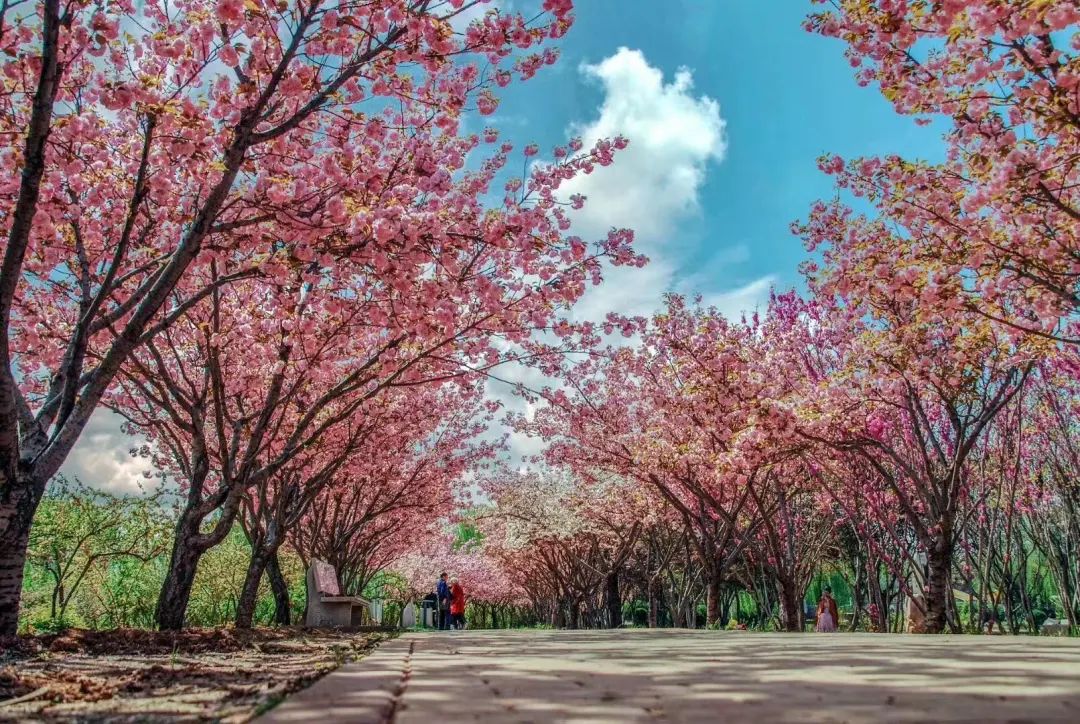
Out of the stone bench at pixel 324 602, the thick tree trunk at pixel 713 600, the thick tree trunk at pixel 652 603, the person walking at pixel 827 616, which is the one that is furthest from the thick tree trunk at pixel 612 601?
the stone bench at pixel 324 602

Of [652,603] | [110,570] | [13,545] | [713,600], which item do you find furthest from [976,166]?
[110,570]

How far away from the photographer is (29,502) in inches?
292

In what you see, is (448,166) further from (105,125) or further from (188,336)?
(188,336)

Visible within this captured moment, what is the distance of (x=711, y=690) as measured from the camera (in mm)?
3564

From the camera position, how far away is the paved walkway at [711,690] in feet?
9.41

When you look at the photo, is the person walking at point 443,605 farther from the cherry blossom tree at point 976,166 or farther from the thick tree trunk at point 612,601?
the cherry blossom tree at point 976,166

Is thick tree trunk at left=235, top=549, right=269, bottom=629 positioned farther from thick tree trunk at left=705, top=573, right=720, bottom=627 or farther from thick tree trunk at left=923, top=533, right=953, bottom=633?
thick tree trunk at left=923, top=533, right=953, bottom=633

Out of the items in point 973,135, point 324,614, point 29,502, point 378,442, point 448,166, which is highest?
point 448,166

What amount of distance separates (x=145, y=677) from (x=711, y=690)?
3.56 metres

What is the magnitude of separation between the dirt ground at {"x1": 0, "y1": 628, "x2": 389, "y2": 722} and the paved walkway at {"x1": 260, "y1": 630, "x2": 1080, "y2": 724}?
0.38 metres

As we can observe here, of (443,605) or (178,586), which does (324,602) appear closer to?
(178,586)

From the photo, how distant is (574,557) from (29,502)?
98.8ft

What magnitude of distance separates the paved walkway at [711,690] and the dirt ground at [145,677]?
377 millimetres

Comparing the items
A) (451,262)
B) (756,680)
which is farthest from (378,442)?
(756,680)
